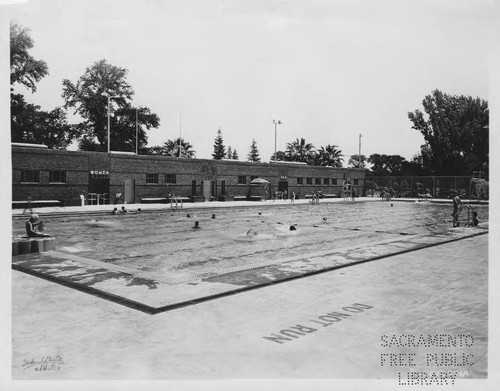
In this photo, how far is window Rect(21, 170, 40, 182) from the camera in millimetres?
27481

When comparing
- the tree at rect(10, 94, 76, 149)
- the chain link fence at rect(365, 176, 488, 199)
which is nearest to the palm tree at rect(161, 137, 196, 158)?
the tree at rect(10, 94, 76, 149)

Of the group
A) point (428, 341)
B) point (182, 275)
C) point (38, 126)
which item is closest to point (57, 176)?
point (38, 126)

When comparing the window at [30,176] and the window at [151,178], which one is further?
the window at [151,178]

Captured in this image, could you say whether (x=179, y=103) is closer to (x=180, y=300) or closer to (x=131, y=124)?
(x=180, y=300)

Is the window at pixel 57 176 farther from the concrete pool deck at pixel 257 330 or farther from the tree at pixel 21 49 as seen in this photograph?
the concrete pool deck at pixel 257 330

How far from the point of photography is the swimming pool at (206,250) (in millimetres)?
8289

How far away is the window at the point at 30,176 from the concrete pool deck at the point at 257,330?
2204 cm

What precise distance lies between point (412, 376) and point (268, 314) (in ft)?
7.15

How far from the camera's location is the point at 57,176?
29.3m

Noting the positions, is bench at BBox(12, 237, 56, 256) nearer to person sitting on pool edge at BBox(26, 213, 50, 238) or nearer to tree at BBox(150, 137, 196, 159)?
person sitting on pool edge at BBox(26, 213, 50, 238)

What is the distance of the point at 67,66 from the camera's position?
1023cm

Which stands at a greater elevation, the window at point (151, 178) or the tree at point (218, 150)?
the tree at point (218, 150)
